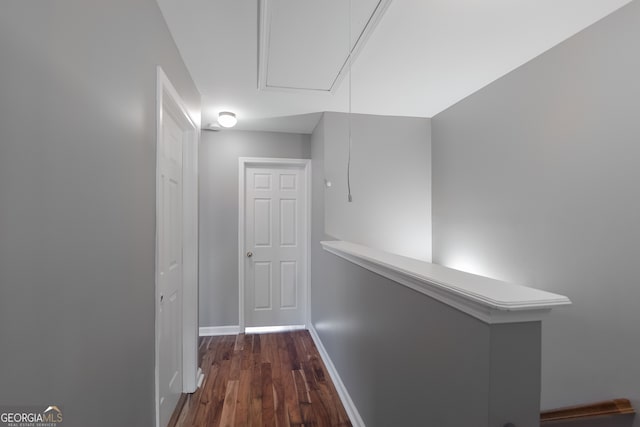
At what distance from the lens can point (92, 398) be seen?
90cm

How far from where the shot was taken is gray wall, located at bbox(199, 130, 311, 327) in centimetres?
336

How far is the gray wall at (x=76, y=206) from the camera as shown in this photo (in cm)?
61

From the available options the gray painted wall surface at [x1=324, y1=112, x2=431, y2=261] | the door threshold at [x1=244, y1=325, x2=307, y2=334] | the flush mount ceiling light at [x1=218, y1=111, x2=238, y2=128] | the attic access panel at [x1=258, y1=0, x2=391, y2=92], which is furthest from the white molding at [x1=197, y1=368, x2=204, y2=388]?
the attic access panel at [x1=258, y1=0, x2=391, y2=92]

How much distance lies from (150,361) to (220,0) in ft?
5.96

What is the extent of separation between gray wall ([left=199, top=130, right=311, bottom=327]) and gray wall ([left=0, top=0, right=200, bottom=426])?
207 centimetres

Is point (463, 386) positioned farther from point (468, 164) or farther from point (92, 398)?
point (468, 164)

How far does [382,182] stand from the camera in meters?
3.04

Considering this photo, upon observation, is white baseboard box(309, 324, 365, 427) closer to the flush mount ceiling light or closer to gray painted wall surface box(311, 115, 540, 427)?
gray painted wall surface box(311, 115, 540, 427)

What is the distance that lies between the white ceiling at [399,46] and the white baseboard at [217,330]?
8.15 ft

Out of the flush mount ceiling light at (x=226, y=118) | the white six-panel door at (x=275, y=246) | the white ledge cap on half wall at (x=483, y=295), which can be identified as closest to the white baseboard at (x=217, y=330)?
the white six-panel door at (x=275, y=246)

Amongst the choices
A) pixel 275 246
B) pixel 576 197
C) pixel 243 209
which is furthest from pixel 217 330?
pixel 576 197

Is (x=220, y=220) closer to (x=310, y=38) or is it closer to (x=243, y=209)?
(x=243, y=209)

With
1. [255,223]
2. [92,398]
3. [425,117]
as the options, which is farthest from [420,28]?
[255,223]

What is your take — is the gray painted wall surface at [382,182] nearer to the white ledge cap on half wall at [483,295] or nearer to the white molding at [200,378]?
the white molding at [200,378]
